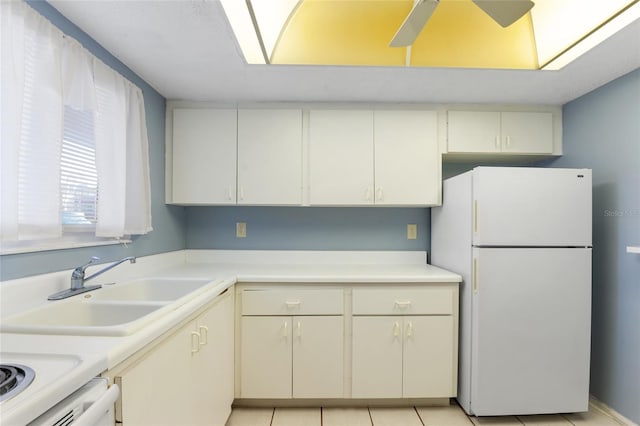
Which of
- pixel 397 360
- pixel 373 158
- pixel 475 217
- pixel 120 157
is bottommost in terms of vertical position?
pixel 397 360

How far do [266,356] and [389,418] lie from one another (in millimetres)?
863

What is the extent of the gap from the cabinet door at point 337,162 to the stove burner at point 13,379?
180 centimetres

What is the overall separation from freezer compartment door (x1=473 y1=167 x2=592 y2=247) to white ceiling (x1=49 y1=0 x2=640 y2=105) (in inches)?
24.2

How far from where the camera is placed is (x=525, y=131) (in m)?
2.39

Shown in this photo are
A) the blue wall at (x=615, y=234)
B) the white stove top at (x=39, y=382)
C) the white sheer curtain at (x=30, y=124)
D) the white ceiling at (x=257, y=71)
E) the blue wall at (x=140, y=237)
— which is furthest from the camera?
the blue wall at (x=615, y=234)

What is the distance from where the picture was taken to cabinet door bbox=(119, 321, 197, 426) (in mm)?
950

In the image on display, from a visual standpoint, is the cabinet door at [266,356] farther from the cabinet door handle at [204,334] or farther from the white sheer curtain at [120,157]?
the white sheer curtain at [120,157]

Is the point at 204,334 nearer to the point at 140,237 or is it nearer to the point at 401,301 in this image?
the point at 140,237

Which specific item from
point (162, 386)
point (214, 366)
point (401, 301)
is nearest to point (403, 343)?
point (401, 301)

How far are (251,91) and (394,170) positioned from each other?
1.17 m

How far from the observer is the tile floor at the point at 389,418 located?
192 cm

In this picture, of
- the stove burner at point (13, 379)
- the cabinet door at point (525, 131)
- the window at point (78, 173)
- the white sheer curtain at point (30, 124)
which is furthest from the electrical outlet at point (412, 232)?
the stove burner at point (13, 379)

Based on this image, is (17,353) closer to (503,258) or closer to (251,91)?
(251,91)

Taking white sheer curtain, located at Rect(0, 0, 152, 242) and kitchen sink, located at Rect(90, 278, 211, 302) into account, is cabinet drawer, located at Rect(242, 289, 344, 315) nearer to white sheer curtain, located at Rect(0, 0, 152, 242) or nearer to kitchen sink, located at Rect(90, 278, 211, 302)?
kitchen sink, located at Rect(90, 278, 211, 302)
